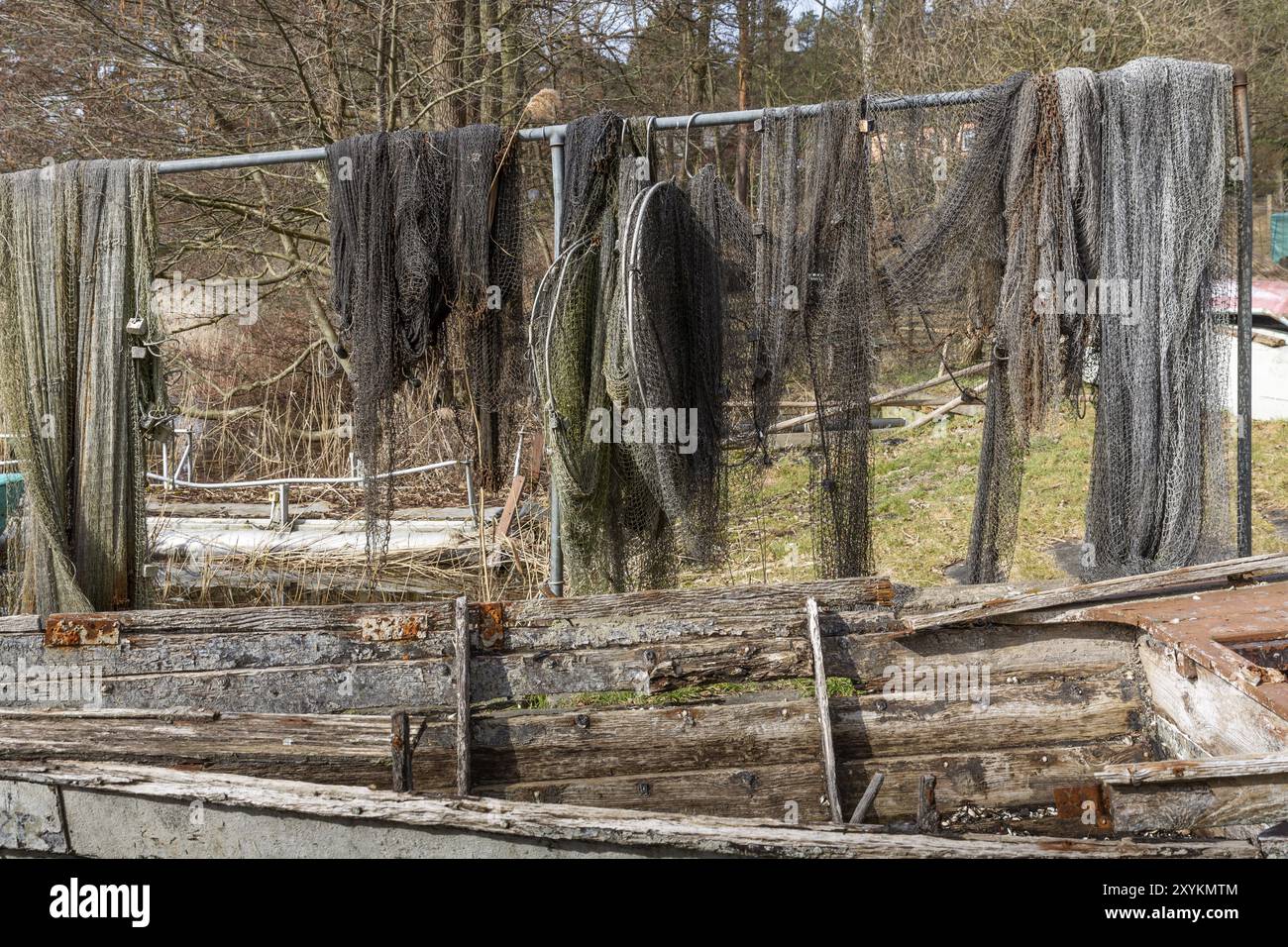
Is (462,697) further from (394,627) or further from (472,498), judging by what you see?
(472,498)

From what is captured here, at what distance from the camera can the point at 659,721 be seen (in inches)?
161

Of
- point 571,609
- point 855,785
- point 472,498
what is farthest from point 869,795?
point 472,498

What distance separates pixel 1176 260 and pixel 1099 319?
38cm

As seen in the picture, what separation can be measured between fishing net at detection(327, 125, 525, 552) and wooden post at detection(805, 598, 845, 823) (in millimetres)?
2171

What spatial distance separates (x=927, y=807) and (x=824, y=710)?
0.61 m

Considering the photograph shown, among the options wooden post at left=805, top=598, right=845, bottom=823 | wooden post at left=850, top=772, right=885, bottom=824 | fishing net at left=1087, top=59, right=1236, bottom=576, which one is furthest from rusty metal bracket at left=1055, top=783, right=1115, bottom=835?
fishing net at left=1087, top=59, right=1236, bottom=576

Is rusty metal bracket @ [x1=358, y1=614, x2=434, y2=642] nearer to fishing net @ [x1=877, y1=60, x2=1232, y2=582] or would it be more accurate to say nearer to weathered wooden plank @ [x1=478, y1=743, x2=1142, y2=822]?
weathered wooden plank @ [x1=478, y1=743, x2=1142, y2=822]

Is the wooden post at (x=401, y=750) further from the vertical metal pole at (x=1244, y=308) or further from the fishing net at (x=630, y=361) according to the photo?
the vertical metal pole at (x=1244, y=308)

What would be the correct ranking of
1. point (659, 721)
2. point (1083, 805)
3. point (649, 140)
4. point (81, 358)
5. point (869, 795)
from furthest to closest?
point (81, 358) < point (649, 140) < point (659, 721) < point (869, 795) < point (1083, 805)

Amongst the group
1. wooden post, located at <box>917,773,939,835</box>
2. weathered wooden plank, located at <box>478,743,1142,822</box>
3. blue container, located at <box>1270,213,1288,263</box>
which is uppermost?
blue container, located at <box>1270,213,1288,263</box>

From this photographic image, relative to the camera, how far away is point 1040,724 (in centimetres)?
411

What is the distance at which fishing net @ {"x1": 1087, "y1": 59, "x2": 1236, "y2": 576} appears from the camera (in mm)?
4500

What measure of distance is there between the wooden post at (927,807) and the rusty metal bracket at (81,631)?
3.20 metres

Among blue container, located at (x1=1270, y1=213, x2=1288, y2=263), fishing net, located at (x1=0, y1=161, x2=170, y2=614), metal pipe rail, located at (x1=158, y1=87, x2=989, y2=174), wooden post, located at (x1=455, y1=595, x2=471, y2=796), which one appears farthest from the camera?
blue container, located at (x1=1270, y1=213, x2=1288, y2=263)
